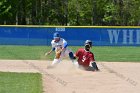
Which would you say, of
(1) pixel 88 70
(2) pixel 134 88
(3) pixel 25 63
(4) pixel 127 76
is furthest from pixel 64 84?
(3) pixel 25 63

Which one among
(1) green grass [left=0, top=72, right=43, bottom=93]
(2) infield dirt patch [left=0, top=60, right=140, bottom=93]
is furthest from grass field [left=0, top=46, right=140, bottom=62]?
(1) green grass [left=0, top=72, right=43, bottom=93]

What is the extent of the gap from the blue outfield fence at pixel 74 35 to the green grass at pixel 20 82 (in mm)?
21889

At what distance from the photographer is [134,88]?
481 inches

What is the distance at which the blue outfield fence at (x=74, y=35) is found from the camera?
3706 cm

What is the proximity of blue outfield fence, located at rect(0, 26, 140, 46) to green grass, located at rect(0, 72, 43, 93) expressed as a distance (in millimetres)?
21889

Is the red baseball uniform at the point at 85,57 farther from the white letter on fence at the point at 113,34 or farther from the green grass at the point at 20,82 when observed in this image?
the white letter on fence at the point at 113,34

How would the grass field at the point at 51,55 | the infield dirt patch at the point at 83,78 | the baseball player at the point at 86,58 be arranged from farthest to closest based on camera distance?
the grass field at the point at 51,55, the baseball player at the point at 86,58, the infield dirt patch at the point at 83,78

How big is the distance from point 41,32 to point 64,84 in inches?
973

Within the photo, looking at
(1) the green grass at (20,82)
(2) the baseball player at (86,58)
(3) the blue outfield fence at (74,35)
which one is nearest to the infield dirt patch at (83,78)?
(1) the green grass at (20,82)

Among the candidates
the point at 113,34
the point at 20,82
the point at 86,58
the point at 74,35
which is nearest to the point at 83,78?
the point at 20,82

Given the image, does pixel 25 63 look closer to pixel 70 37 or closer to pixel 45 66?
pixel 45 66

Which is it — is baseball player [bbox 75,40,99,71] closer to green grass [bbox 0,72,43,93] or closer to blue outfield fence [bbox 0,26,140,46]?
green grass [bbox 0,72,43,93]

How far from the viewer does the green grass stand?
11.4 metres

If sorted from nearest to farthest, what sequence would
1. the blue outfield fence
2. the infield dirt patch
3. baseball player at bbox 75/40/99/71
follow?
the infield dirt patch, baseball player at bbox 75/40/99/71, the blue outfield fence
